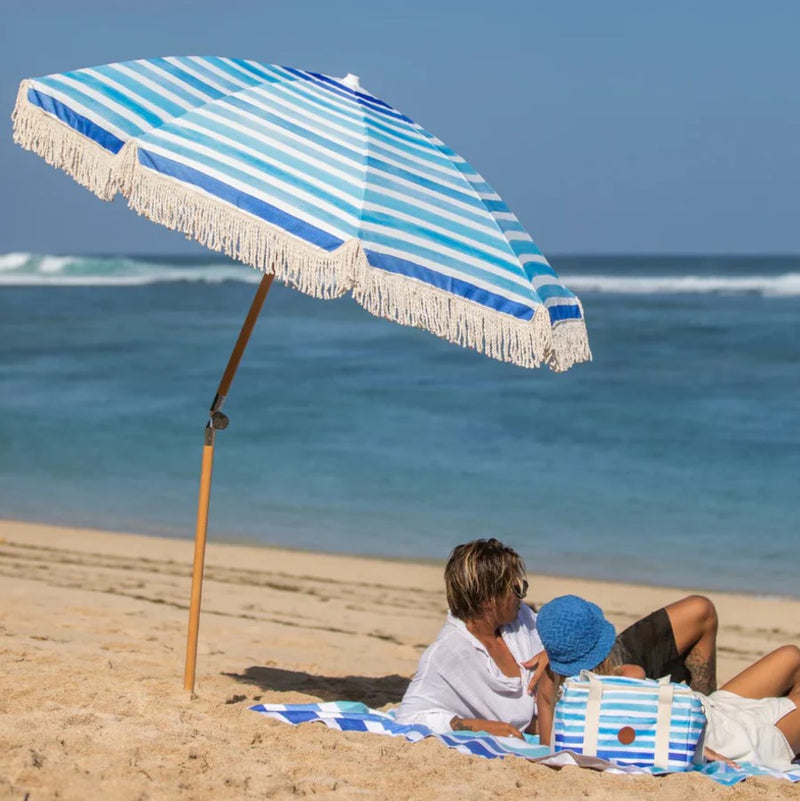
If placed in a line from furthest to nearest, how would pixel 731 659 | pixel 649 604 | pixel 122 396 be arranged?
pixel 122 396, pixel 649 604, pixel 731 659

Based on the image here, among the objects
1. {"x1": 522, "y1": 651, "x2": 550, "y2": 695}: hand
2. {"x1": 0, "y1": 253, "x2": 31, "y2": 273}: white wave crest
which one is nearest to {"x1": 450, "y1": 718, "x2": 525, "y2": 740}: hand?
{"x1": 522, "y1": 651, "x2": 550, "y2": 695}: hand

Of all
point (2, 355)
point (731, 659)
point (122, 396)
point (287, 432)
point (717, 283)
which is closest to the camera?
point (731, 659)

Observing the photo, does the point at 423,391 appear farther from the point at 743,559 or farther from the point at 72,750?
the point at 72,750

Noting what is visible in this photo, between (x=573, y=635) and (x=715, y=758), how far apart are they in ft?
2.28

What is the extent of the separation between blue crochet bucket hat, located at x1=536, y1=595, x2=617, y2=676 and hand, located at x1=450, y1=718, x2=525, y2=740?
450mm

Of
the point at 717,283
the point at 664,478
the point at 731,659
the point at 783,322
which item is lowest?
the point at 731,659

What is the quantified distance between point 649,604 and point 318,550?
96.8 inches

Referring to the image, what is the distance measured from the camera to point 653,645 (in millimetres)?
4348

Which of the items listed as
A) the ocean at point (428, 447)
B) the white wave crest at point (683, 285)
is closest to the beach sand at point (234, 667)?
the ocean at point (428, 447)

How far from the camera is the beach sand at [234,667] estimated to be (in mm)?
3561

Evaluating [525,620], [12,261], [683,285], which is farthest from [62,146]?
[12,261]

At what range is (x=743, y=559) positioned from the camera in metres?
8.62

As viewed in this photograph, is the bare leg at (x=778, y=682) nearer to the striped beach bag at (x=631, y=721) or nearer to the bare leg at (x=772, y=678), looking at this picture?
the bare leg at (x=772, y=678)

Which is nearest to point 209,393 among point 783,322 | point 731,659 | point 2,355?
point 2,355
